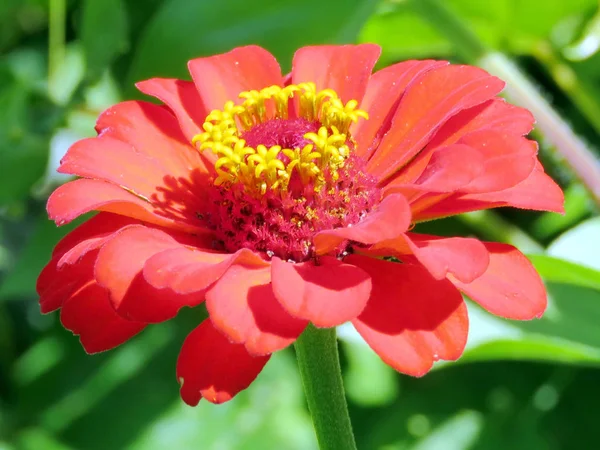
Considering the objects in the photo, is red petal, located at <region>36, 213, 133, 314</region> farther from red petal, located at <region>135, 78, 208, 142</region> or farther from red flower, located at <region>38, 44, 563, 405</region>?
red petal, located at <region>135, 78, 208, 142</region>

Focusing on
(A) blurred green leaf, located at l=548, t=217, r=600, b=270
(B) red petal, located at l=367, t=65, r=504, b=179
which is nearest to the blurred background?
(A) blurred green leaf, located at l=548, t=217, r=600, b=270

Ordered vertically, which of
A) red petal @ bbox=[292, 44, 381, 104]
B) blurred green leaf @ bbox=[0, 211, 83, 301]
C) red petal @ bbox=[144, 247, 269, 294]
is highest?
red petal @ bbox=[292, 44, 381, 104]

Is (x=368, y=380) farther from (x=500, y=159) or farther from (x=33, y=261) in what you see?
(x=500, y=159)

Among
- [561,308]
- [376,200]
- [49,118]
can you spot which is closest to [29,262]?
[49,118]

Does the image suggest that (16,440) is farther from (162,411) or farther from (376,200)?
(376,200)

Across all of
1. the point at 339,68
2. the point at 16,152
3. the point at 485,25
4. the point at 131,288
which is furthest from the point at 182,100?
the point at 485,25

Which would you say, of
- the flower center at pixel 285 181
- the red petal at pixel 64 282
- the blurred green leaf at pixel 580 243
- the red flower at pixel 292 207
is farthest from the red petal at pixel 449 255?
the blurred green leaf at pixel 580 243

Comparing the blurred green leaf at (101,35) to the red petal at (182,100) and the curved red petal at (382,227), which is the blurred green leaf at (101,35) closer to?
the red petal at (182,100)
